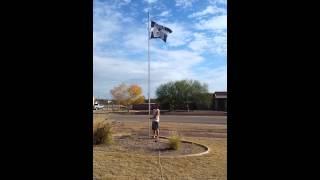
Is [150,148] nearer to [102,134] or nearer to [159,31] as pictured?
[102,134]

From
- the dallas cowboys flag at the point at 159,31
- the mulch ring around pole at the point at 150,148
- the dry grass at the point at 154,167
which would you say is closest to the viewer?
the dry grass at the point at 154,167

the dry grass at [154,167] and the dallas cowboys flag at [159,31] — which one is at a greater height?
the dallas cowboys flag at [159,31]

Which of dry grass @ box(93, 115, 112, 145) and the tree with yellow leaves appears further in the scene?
the tree with yellow leaves

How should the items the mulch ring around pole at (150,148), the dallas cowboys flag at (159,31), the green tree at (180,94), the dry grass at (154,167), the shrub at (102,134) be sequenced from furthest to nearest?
the green tree at (180,94) → the dallas cowboys flag at (159,31) → the shrub at (102,134) → the mulch ring around pole at (150,148) → the dry grass at (154,167)

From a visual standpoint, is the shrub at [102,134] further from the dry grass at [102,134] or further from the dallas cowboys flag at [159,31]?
the dallas cowboys flag at [159,31]

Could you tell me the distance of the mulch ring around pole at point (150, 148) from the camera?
1248 cm

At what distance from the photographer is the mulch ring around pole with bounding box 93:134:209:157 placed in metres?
12.5

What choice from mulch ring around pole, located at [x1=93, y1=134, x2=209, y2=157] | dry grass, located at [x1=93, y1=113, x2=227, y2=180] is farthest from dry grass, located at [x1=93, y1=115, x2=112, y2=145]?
dry grass, located at [x1=93, y1=113, x2=227, y2=180]

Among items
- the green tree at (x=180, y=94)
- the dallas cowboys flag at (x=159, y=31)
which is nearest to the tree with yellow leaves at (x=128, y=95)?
the green tree at (x=180, y=94)

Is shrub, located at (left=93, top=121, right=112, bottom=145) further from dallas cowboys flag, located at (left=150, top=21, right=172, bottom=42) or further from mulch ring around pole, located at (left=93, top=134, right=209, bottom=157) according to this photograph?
dallas cowboys flag, located at (left=150, top=21, right=172, bottom=42)
